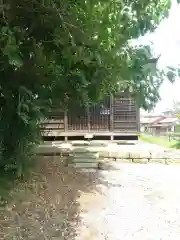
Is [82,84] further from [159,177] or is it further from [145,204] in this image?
[159,177]

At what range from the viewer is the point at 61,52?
469cm

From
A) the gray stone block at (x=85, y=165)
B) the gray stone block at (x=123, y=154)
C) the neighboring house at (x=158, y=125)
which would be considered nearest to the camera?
the gray stone block at (x=85, y=165)

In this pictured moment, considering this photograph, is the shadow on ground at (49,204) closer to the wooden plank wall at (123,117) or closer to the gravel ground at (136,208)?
the gravel ground at (136,208)

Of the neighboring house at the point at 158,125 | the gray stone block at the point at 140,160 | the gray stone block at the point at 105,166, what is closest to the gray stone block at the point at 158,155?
the gray stone block at the point at 140,160

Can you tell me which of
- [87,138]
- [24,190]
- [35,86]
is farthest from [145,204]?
[87,138]

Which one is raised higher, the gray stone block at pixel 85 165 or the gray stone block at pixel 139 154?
the gray stone block at pixel 139 154

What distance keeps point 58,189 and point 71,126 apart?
6310 mm

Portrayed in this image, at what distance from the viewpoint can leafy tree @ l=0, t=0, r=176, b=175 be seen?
4094mm

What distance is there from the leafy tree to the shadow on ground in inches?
38.5

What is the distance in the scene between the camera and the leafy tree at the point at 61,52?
4094 millimetres

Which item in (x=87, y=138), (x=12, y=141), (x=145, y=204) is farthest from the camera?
(x=87, y=138)

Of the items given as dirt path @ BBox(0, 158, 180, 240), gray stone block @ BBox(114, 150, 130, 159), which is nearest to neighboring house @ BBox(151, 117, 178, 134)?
gray stone block @ BBox(114, 150, 130, 159)

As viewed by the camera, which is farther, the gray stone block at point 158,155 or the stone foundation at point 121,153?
the gray stone block at point 158,155

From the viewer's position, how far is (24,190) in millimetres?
6793
